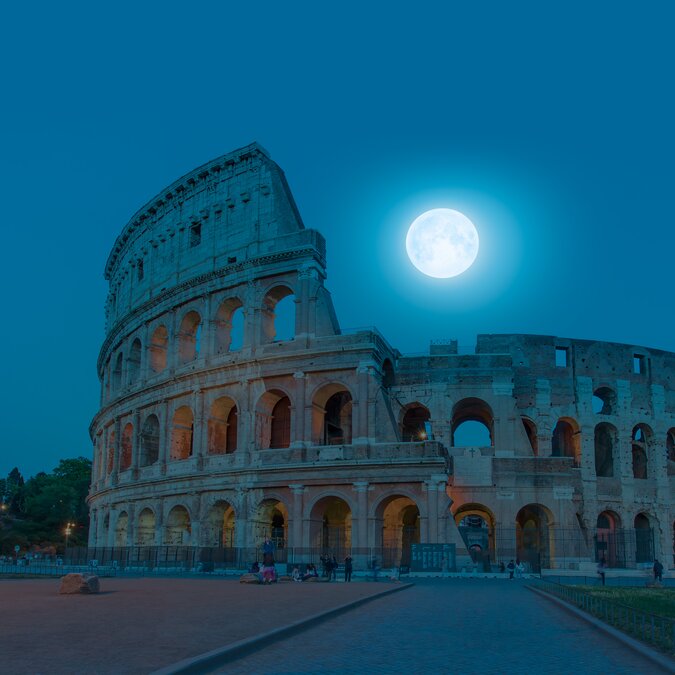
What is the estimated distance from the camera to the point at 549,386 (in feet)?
133

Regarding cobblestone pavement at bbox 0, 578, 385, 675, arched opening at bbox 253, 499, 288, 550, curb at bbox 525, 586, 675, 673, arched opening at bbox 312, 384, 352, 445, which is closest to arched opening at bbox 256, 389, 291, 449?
arched opening at bbox 312, 384, 352, 445

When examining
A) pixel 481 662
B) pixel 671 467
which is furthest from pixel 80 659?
pixel 671 467

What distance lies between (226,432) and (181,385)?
317 centimetres

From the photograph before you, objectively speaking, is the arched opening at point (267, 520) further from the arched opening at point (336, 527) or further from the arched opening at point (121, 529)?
the arched opening at point (121, 529)

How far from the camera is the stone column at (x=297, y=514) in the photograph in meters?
34.1

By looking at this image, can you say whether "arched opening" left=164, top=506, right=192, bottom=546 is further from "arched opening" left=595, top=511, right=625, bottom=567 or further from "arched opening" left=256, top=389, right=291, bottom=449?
"arched opening" left=595, top=511, right=625, bottom=567

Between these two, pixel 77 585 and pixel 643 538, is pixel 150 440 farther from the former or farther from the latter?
pixel 643 538

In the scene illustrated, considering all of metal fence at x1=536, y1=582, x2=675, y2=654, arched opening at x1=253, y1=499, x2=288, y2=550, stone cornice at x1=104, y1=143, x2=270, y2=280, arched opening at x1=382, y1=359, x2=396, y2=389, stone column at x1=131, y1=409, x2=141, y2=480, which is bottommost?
metal fence at x1=536, y1=582, x2=675, y2=654

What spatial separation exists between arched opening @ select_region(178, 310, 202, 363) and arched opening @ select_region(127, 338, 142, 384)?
5.23 m

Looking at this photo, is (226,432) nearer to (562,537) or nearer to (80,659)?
(562,537)

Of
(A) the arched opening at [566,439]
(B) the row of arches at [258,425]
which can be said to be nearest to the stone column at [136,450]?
(B) the row of arches at [258,425]

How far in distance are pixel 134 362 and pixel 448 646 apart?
1484 inches

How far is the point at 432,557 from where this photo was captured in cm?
3009

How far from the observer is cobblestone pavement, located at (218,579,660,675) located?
8.85 metres
